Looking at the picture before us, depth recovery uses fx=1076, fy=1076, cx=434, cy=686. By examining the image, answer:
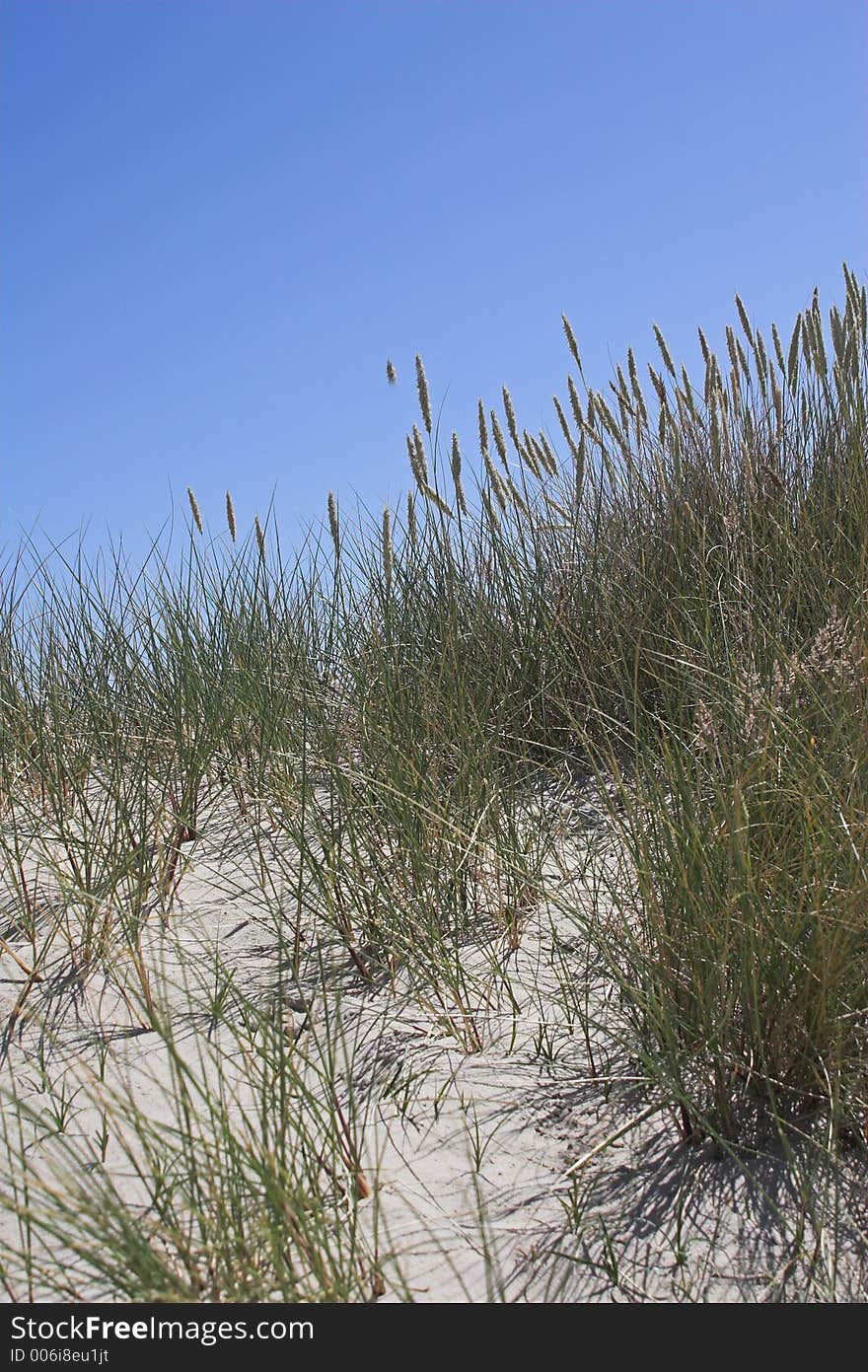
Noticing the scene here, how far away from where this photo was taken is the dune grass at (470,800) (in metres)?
1.60

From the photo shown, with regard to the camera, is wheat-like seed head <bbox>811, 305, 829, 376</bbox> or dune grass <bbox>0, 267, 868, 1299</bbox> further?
wheat-like seed head <bbox>811, 305, 829, 376</bbox>

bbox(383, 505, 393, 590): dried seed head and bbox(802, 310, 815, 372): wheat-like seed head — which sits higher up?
bbox(802, 310, 815, 372): wheat-like seed head

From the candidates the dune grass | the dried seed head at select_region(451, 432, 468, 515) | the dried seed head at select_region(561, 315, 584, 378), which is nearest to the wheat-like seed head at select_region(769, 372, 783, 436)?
the dune grass

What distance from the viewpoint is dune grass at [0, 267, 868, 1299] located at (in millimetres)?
1604

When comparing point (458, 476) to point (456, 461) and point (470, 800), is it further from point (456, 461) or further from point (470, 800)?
point (470, 800)

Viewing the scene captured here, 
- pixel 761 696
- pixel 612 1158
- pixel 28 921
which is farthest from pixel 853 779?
pixel 28 921

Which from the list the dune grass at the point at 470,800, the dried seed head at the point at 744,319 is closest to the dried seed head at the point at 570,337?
the dune grass at the point at 470,800

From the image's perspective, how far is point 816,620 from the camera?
10.1ft

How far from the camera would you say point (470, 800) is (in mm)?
2678

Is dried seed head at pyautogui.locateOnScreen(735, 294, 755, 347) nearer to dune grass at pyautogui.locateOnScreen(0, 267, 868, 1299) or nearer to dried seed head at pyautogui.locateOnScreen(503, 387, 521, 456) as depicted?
dune grass at pyautogui.locateOnScreen(0, 267, 868, 1299)

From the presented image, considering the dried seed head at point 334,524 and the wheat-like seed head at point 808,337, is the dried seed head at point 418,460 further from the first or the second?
the wheat-like seed head at point 808,337

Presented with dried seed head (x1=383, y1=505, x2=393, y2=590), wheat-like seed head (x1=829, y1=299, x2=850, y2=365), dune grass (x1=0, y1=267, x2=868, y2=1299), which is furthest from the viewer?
wheat-like seed head (x1=829, y1=299, x2=850, y2=365)
